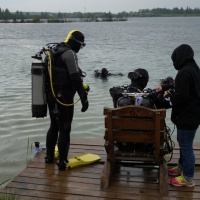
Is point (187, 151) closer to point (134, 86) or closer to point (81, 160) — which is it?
point (134, 86)

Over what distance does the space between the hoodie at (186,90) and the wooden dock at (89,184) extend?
83 centimetres

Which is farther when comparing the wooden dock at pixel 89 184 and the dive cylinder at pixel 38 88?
the dive cylinder at pixel 38 88

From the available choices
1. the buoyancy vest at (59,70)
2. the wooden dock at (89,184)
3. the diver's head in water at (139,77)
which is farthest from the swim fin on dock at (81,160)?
the diver's head in water at (139,77)

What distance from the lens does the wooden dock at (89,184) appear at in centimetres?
419

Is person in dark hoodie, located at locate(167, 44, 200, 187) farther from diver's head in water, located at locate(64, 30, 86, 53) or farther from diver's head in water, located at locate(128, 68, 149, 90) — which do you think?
diver's head in water, located at locate(64, 30, 86, 53)

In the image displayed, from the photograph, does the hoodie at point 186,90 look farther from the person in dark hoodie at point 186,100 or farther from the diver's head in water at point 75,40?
the diver's head in water at point 75,40

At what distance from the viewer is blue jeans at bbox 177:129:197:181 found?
13.7 feet

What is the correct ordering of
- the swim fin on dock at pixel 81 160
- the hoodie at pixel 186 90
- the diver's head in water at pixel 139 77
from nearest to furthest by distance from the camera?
1. the hoodie at pixel 186 90
2. the diver's head in water at pixel 139 77
3. the swim fin on dock at pixel 81 160

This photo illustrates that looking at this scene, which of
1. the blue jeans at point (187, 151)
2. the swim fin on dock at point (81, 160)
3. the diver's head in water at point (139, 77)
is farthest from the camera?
the swim fin on dock at point (81, 160)

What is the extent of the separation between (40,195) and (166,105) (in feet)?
6.08

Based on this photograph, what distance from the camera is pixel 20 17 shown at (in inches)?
6363

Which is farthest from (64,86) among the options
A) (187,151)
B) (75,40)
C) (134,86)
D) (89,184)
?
(187,151)

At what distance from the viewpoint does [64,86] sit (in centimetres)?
458

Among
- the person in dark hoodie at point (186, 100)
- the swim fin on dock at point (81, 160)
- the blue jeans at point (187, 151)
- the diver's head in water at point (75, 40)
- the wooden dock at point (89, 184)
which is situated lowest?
the wooden dock at point (89, 184)
